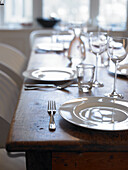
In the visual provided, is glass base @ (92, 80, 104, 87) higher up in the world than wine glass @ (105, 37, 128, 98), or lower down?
lower down

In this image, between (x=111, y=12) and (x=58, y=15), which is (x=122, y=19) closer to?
(x=111, y=12)

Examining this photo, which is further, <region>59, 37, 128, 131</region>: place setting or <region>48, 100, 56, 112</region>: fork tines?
<region>48, 100, 56, 112</region>: fork tines

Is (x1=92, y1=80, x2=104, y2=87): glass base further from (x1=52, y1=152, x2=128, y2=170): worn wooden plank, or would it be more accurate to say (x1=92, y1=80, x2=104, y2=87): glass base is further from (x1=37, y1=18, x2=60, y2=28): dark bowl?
(x1=37, y1=18, x2=60, y2=28): dark bowl

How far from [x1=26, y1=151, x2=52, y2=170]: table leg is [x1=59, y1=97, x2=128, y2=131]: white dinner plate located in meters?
0.12

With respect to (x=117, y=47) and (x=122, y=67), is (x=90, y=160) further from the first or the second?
(x=122, y=67)

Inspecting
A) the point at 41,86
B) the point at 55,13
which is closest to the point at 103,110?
the point at 41,86

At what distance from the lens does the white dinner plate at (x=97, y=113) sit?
937mm

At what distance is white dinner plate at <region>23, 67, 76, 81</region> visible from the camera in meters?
1.50

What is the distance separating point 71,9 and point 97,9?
1.21 ft

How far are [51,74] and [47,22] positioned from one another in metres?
3.07

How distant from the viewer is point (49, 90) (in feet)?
4.40

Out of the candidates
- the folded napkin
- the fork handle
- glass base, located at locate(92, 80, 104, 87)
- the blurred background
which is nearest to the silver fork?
the fork handle

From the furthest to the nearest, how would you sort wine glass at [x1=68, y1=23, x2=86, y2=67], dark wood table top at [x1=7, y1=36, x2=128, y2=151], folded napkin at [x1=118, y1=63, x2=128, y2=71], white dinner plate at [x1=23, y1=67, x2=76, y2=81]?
1. wine glass at [x1=68, y1=23, x2=86, y2=67]
2. folded napkin at [x1=118, y1=63, x2=128, y2=71]
3. white dinner plate at [x1=23, y1=67, x2=76, y2=81]
4. dark wood table top at [x1=7, y1=36, x2=128, y2=151]

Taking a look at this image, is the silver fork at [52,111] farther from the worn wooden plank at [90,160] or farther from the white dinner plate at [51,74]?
the white dinner plate at [51,74]
